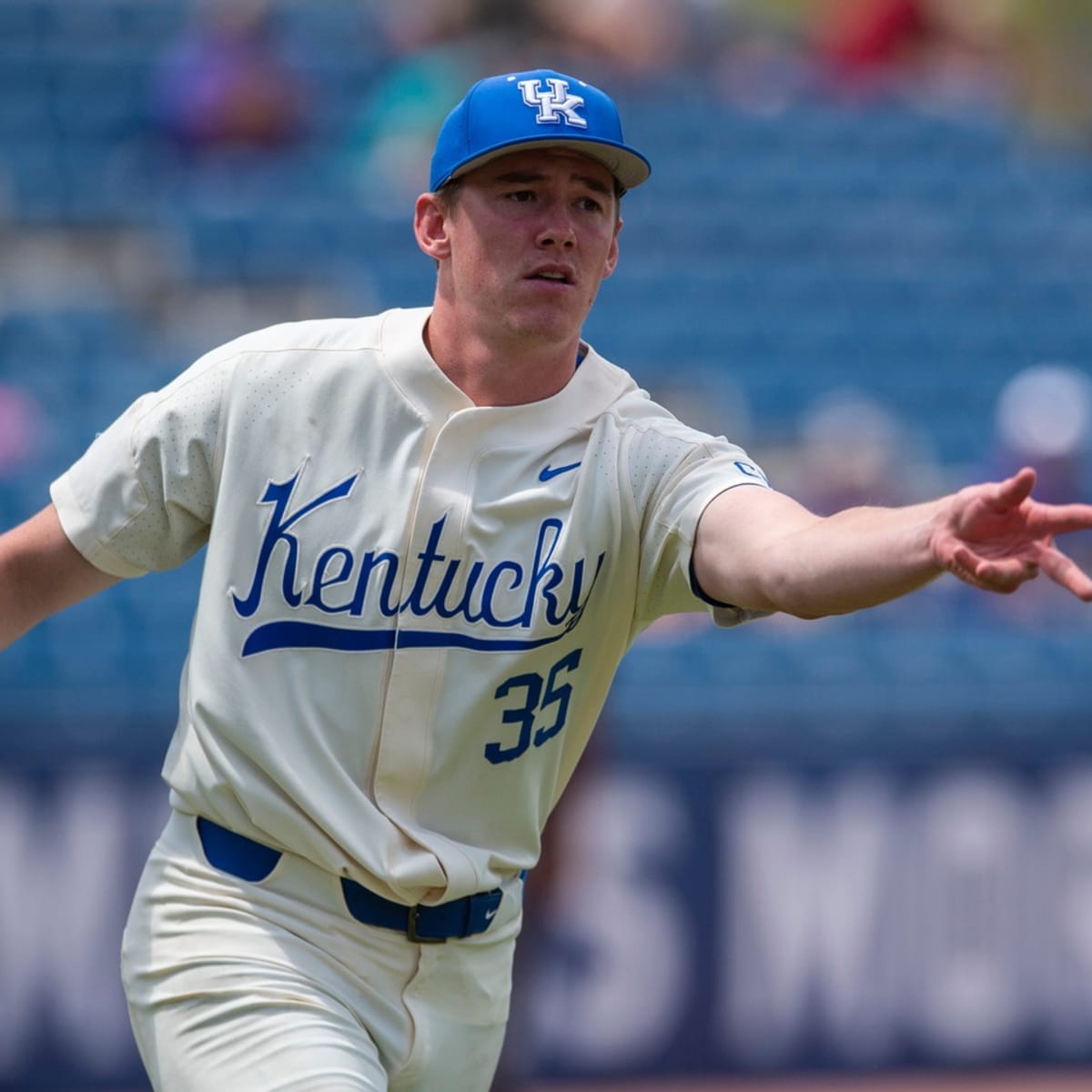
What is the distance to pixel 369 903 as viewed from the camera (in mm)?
3115

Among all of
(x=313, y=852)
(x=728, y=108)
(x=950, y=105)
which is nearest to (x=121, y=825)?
(x=313, y=852)

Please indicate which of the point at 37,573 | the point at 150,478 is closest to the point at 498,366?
the point at 150,478

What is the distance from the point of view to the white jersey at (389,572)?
311 cm

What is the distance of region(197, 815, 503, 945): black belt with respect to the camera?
123 inches

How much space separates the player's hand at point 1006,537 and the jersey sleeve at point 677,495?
1.86 ft

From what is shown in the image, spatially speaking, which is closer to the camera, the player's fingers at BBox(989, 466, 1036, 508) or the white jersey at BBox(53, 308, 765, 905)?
the player's fingers at BBox(989, 466, 1036, 508)

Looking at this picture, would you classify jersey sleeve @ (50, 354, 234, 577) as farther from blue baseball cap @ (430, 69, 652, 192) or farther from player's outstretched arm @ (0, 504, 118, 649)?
blue baseball cap @ (430, 69, 652, 192)

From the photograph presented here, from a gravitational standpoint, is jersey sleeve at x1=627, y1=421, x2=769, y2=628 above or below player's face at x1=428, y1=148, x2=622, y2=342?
below

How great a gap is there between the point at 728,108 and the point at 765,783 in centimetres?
621

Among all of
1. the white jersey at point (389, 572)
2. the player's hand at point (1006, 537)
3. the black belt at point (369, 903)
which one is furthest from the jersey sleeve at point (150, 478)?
the player's hand at point (1006, 537)

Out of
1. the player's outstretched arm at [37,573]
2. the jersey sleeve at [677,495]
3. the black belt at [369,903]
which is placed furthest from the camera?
the player's outstretched arm at [37,573]

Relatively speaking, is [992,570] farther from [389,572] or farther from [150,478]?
[150,478]

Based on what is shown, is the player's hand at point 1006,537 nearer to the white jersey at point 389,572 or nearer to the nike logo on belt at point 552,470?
the white jersey at point 389,572

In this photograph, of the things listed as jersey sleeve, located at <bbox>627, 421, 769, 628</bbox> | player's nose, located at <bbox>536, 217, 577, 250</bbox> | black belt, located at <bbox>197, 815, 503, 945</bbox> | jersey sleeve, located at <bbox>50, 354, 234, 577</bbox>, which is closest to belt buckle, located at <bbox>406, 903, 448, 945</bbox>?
black belt, located at <bbox>197, 815, 503, 945</bbox>
